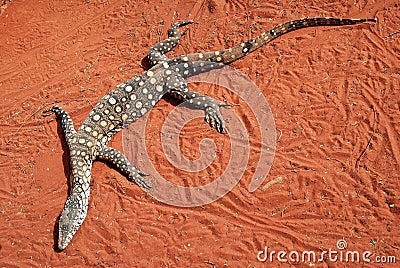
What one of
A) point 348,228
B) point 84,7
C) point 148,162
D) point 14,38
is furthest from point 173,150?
point 14,38

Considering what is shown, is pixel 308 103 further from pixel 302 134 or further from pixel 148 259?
pixel 148 259

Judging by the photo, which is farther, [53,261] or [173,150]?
[173,150]

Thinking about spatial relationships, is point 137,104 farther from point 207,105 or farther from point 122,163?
point 207,105

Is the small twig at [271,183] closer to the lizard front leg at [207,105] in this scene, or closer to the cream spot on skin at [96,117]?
the lizard front leg at [207,105]

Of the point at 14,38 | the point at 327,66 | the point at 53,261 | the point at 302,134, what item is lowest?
the point at 53,261

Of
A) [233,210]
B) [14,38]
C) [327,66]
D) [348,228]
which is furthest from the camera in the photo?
[14,38]

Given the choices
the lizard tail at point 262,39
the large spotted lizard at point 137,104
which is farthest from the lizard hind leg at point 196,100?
the lizard tail at point 262,39

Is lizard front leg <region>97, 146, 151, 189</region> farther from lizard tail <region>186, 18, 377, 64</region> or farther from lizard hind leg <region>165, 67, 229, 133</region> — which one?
lizard tail <region>186, 18, 377, 64</region>
